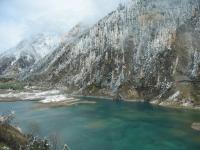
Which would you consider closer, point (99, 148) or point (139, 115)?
point (99, 148)

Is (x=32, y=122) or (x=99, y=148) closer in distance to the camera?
(x=99, y=148)

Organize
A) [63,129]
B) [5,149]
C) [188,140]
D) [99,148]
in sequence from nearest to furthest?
[5,149] → [99,148] → [188,140] → [63,129]

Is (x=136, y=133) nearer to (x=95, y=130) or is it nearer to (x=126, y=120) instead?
(x=95, y=130)

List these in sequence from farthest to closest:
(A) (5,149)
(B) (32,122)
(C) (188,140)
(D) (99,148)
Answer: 1. (B) (32,122)
2. (C) (188,140)
3. (D) (99,148)
4. (A) (5,149)

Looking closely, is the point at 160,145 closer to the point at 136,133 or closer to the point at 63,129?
the point at 136,133

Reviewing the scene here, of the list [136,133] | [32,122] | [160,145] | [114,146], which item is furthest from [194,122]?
[32,122]

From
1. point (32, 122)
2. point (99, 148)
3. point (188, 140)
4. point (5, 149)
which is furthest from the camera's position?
point (32, 122)

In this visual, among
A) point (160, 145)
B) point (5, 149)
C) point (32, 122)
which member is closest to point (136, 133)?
point (160, 145)

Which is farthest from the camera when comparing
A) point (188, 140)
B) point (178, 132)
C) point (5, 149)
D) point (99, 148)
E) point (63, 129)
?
point (63, 129)
